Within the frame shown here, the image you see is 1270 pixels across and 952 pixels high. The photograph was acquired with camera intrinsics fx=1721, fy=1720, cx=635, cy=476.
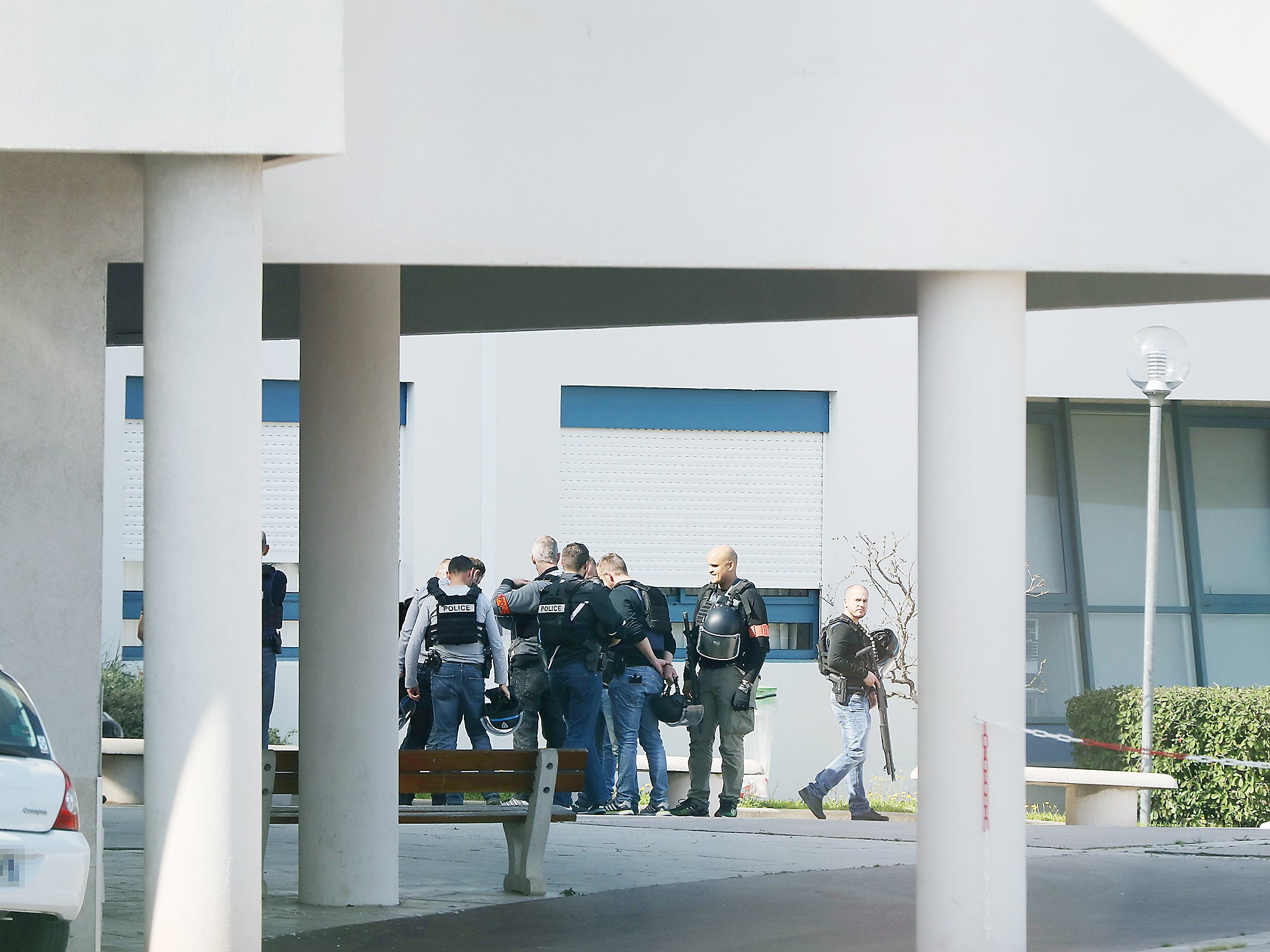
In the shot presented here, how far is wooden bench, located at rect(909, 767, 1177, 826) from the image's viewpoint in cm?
1201

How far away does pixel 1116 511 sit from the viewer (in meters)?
18.4

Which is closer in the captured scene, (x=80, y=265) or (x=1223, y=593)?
(x=80, y=265)

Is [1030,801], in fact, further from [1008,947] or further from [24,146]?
[24,146]

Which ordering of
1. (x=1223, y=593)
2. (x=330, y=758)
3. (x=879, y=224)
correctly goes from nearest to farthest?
(x=879, y=224) → (x=330, y=758) → (x=1223, y=593)

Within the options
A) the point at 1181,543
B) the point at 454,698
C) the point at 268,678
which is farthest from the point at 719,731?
the point at 1181,543

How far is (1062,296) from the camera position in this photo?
26.6 feet

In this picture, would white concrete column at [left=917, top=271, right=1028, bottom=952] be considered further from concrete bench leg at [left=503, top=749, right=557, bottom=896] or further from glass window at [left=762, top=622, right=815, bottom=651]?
glass window at [left=762, top=622, right=815, bottom=651]

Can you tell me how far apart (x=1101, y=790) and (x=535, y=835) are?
5.43 meters

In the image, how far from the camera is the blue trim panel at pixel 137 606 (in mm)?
15773

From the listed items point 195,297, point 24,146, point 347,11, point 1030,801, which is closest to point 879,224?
point 347,11

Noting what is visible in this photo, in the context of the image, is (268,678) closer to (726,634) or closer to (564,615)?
(564,615)

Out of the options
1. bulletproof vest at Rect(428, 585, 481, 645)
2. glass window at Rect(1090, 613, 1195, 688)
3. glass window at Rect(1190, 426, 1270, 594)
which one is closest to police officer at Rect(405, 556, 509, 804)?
bulletproof vest at Rect(428, 585, 481, 645)

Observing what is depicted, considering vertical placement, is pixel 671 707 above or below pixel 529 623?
below

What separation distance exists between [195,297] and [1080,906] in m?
5.27
